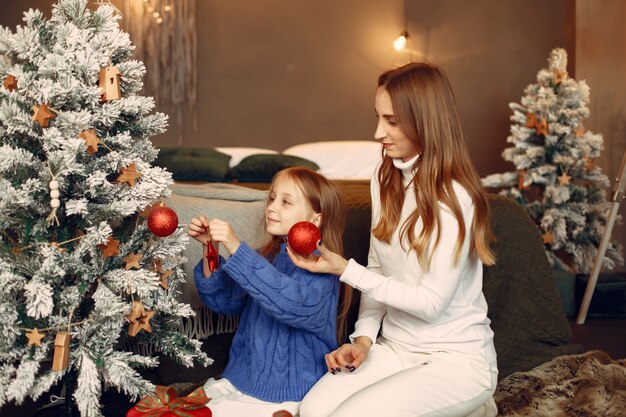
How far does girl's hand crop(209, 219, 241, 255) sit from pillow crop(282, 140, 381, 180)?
3.10 metres

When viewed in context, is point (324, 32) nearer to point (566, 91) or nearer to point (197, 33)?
point (197, 33)

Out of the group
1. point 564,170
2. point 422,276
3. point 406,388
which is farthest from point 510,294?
point 564,170

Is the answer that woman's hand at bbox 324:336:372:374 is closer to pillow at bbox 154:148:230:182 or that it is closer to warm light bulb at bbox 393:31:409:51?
pillow at bbox 154:148:230:182

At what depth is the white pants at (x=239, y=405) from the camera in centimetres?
174

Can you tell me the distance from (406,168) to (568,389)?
1.06m

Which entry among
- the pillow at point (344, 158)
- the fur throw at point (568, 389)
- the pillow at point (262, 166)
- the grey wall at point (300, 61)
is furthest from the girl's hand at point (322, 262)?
the grey wall at point (300, 61)

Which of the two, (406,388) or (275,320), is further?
(275,320)

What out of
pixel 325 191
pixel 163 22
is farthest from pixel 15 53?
pixel 163 22

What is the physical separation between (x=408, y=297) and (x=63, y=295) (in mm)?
848

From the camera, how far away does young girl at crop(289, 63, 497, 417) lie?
1.67 m

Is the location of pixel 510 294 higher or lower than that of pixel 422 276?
lower

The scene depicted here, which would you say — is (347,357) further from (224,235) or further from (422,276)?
(224,235)

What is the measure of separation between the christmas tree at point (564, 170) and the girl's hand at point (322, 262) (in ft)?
8.59

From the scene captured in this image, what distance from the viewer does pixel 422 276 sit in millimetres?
1740
